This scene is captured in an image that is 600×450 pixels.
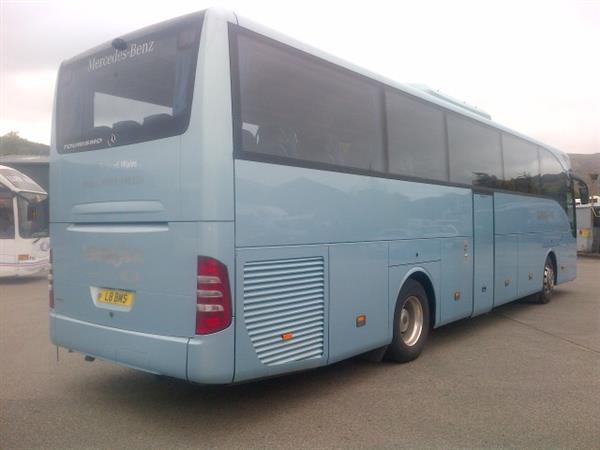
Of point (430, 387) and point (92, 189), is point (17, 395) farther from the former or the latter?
point (430, 387)

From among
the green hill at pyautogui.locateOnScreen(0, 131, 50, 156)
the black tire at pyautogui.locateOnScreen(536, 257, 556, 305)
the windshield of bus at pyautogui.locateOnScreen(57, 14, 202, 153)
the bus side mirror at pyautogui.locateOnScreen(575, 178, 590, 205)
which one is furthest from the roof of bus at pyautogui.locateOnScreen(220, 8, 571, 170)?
the green hill at pyautogui.locateOnScreen(0, 131, 50, 156)

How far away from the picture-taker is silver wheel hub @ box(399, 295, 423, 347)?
696 cm

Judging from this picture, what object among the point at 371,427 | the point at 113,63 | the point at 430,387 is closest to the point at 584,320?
the point at 430,387

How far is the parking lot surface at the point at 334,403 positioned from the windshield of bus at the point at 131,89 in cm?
243

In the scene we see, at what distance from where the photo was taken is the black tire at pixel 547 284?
11484 millimetres

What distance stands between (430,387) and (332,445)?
185 cm

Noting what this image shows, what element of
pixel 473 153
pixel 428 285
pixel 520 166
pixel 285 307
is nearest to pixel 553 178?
pixel 520 166

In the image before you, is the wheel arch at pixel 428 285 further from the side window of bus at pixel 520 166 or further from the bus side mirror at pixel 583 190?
the bus side mirror at pixel 583 190

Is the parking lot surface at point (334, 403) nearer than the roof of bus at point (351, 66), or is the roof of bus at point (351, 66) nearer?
the parking lot surface at point (334, 403)

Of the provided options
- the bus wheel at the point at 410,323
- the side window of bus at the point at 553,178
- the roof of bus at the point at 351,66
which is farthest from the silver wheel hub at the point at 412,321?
the side window of bus at the point at 553,178

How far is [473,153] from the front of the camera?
846cm

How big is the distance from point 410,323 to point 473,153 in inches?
115

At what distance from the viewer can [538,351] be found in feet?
24.5

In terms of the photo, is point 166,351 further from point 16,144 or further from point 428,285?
point 16,144
